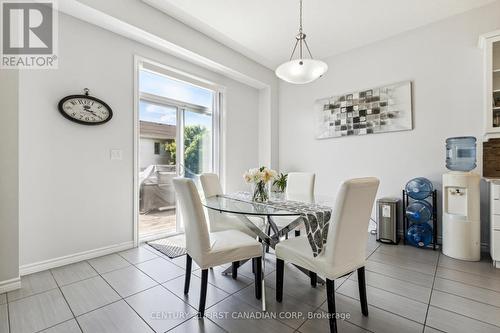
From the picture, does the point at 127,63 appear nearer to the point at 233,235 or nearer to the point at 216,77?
the point at 216,77

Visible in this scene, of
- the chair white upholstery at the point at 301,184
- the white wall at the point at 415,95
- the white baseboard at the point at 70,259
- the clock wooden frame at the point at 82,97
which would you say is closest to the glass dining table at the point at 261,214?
the chair white upholstery at the point at 301,184

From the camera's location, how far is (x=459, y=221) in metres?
2.54

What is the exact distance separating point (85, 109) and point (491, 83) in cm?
459

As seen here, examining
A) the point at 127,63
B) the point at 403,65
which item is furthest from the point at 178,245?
the point at 403,65

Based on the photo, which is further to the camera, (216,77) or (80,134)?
(216,77)

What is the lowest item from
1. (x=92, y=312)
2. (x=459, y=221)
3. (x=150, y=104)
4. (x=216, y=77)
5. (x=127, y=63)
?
(x=92, y=312)

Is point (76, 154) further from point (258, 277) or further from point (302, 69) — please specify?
point (302, 69)

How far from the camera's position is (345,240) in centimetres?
145

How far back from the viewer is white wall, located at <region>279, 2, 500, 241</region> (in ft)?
9.22

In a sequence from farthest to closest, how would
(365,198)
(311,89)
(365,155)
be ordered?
(311,89), (365,155), (365,198)

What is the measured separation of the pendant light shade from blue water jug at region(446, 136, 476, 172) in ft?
6.60

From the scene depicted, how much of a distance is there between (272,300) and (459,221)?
2374 mm

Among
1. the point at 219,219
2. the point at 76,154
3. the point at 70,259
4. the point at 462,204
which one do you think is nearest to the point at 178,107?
the point at 76,154

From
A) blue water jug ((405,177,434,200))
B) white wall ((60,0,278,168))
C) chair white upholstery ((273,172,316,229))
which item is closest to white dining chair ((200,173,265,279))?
chair white upholstery ((273,172,316,229))
